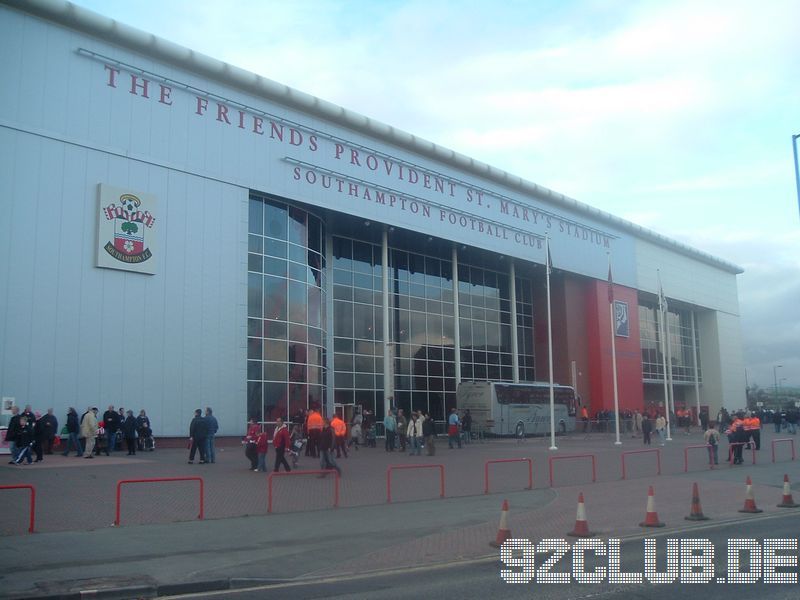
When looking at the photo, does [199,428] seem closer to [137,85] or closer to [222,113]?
[137,85]

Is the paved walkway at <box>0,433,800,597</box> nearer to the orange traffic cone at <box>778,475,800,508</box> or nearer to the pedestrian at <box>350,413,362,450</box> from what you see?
the orange traffic cone at <box>778,475,800,508</box>

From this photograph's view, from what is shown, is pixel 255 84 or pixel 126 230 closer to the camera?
pixel 126 230

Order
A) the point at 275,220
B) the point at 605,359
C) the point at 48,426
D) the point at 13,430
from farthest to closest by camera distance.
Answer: the point at 605,359
the point at 275,220
the point at 48,426
the point at 13,430

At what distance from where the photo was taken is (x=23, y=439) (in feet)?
73.1

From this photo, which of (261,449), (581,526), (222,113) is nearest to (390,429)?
(261,449)

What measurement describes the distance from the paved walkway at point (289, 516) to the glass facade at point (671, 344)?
45607mm

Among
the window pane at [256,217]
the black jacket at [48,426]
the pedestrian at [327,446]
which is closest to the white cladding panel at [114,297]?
the window pane at [256,217]

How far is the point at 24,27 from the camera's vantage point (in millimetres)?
29234

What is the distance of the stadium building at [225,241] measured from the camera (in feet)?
95.0

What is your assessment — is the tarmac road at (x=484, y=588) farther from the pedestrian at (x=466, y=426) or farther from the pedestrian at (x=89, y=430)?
the pedestrian at (x=466, y=426)

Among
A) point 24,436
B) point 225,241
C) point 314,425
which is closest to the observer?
point 24,436

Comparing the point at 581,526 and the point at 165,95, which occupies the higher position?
the point at 165,95

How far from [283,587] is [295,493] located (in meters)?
8.70

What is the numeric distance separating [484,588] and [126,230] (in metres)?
25.6
